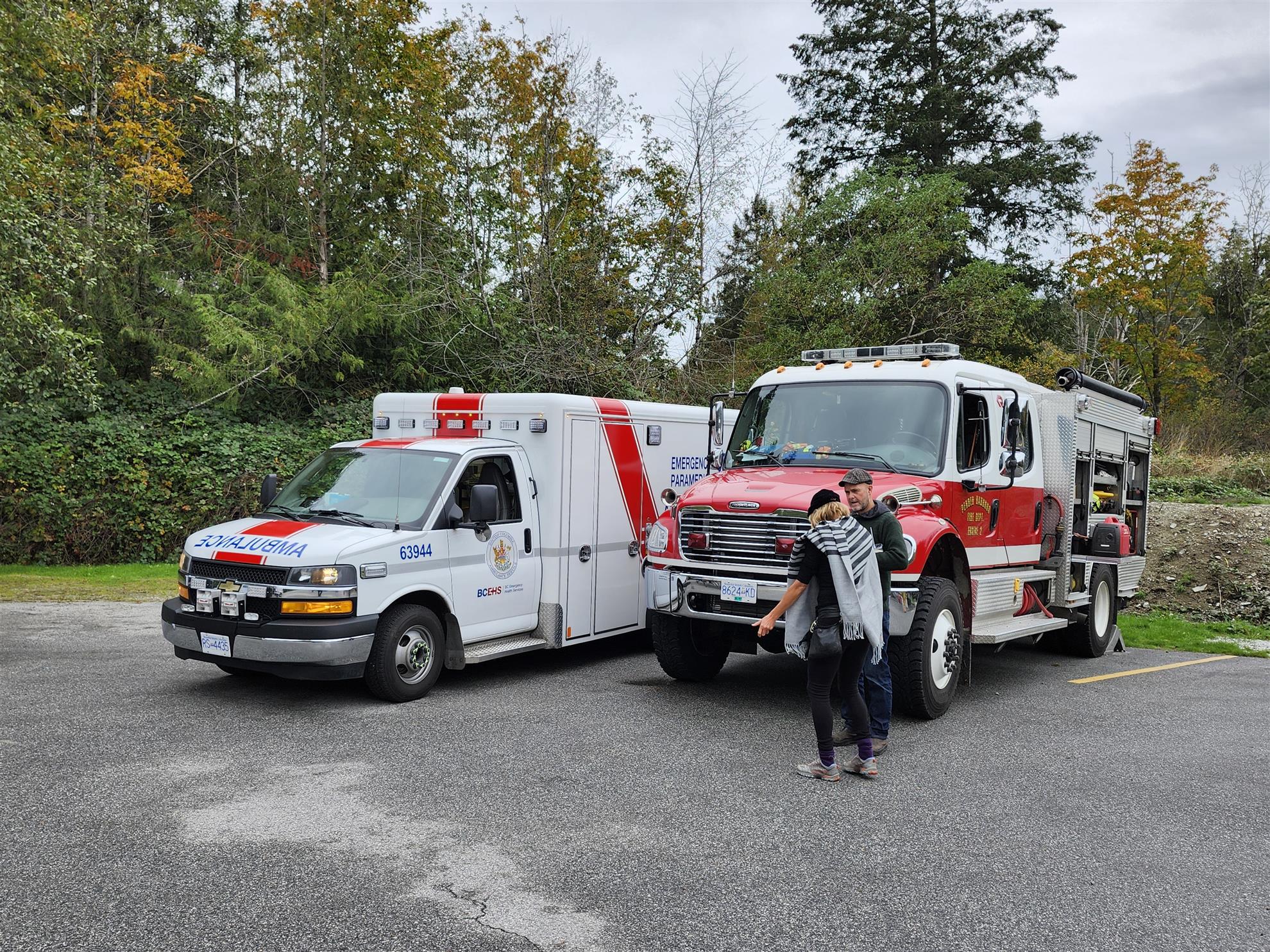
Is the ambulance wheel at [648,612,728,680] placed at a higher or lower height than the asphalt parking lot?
higher

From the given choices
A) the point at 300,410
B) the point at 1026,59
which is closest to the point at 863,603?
the point at 300,410

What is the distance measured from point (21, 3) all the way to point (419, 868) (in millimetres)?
12829

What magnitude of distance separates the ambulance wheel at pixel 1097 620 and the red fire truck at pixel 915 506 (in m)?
0.35

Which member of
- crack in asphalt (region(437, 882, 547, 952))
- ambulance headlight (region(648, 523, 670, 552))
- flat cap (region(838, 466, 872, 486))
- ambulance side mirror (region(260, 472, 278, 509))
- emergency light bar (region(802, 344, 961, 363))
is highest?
emergency light bar (region(802, 344, 961, 363))

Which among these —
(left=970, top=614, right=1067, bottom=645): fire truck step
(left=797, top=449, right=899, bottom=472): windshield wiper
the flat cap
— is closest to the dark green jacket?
the flat cap

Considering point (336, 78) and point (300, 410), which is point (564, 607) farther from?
point (336, 78)

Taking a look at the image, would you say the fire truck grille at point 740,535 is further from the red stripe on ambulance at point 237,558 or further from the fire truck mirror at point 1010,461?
the red stripe on ambulance at point 237,558

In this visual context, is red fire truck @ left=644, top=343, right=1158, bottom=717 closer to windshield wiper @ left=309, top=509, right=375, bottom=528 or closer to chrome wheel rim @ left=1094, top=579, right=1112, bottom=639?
chrome wheel rim @ left=1094, top=579, right=1112, bottom=639

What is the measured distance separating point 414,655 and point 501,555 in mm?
1212

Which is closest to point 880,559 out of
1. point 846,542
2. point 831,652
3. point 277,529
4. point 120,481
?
point 846,542

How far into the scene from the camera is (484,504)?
8.18 m

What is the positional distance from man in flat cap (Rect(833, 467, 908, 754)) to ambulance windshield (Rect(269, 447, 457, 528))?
3503mm

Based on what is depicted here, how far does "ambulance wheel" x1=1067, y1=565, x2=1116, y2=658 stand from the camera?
1104 centimetres

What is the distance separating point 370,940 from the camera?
3.88 meters
